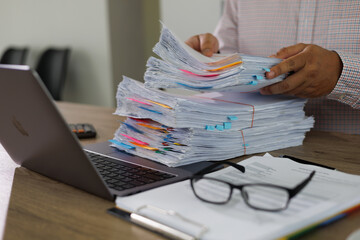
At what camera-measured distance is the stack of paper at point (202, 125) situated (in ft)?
2.34

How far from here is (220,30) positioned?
1.56m

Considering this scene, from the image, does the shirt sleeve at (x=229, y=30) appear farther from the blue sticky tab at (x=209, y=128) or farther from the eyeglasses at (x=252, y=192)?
the eyeglasses at (x=252, y=192)

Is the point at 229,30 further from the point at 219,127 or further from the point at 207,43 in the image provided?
the point at 219,127

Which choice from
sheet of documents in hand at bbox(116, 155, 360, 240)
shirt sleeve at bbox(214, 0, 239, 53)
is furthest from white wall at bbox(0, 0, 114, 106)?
sheet of documents in hand at bbox(116, 155, 360, 240)

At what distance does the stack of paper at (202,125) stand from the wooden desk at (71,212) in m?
0.07

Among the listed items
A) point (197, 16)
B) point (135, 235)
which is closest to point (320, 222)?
point (135, 235)

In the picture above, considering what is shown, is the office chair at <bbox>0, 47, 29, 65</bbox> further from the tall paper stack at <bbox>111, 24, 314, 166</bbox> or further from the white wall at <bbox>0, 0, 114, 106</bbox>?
the tall paper stack at <bbox>111, 24, 314, 166</bbox>

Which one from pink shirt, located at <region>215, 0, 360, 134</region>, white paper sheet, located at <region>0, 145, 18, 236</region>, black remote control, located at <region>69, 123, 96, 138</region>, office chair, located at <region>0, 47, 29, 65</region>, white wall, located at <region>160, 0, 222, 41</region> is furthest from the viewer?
office chair, located at <region>0, 47, 29, 65</region>

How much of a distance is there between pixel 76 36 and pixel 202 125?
11.4ft

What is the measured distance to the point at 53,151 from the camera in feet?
1.96

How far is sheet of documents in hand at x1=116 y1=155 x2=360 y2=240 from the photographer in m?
0.44

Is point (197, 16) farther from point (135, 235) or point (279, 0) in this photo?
A: point (135, 235)

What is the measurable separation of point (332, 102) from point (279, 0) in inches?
17.1

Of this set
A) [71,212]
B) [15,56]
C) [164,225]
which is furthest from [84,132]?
[15,56]
